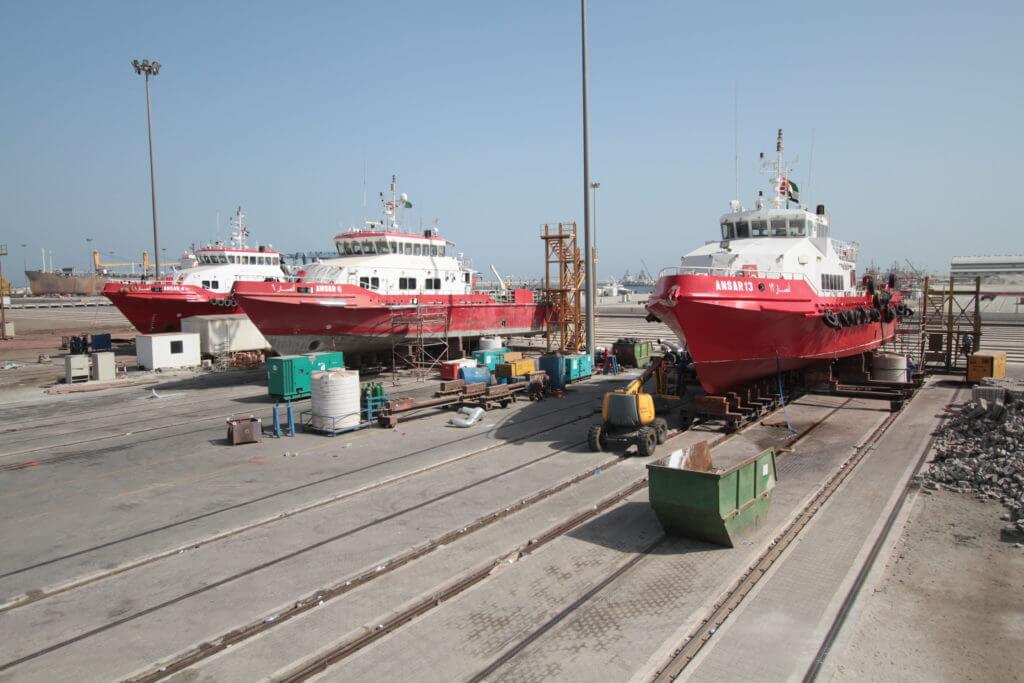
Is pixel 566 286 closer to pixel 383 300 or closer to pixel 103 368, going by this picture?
pixel 383 300

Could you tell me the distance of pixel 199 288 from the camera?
1180 inches

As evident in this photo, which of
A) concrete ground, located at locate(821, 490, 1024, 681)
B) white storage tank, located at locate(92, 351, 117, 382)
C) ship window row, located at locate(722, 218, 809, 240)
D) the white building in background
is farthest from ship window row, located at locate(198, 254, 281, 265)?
the white building in background

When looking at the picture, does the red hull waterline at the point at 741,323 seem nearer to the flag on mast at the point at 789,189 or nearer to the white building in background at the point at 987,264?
the flag on mast at the point at 789,189

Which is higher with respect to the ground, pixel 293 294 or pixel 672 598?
pixel 293 294

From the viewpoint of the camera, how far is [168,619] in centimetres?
634

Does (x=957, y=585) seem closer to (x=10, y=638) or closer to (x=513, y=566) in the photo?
(x=513, y=566)

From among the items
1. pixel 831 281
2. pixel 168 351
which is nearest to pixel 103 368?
pixel 168 351

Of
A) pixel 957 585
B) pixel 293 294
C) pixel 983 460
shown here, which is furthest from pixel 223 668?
pixel 293 294

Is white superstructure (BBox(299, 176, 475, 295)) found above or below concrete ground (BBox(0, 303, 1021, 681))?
above

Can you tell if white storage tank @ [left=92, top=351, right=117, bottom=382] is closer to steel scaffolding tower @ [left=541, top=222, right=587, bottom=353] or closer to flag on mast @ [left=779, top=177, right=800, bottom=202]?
steel scaffolding tower @ [left=541, top=222, right=587, bottom=353]

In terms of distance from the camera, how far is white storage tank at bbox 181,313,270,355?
27.2 metres

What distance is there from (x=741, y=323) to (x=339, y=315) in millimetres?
13542

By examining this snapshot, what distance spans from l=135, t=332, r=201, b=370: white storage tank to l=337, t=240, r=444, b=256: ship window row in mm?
7245

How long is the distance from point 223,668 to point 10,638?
242cm
